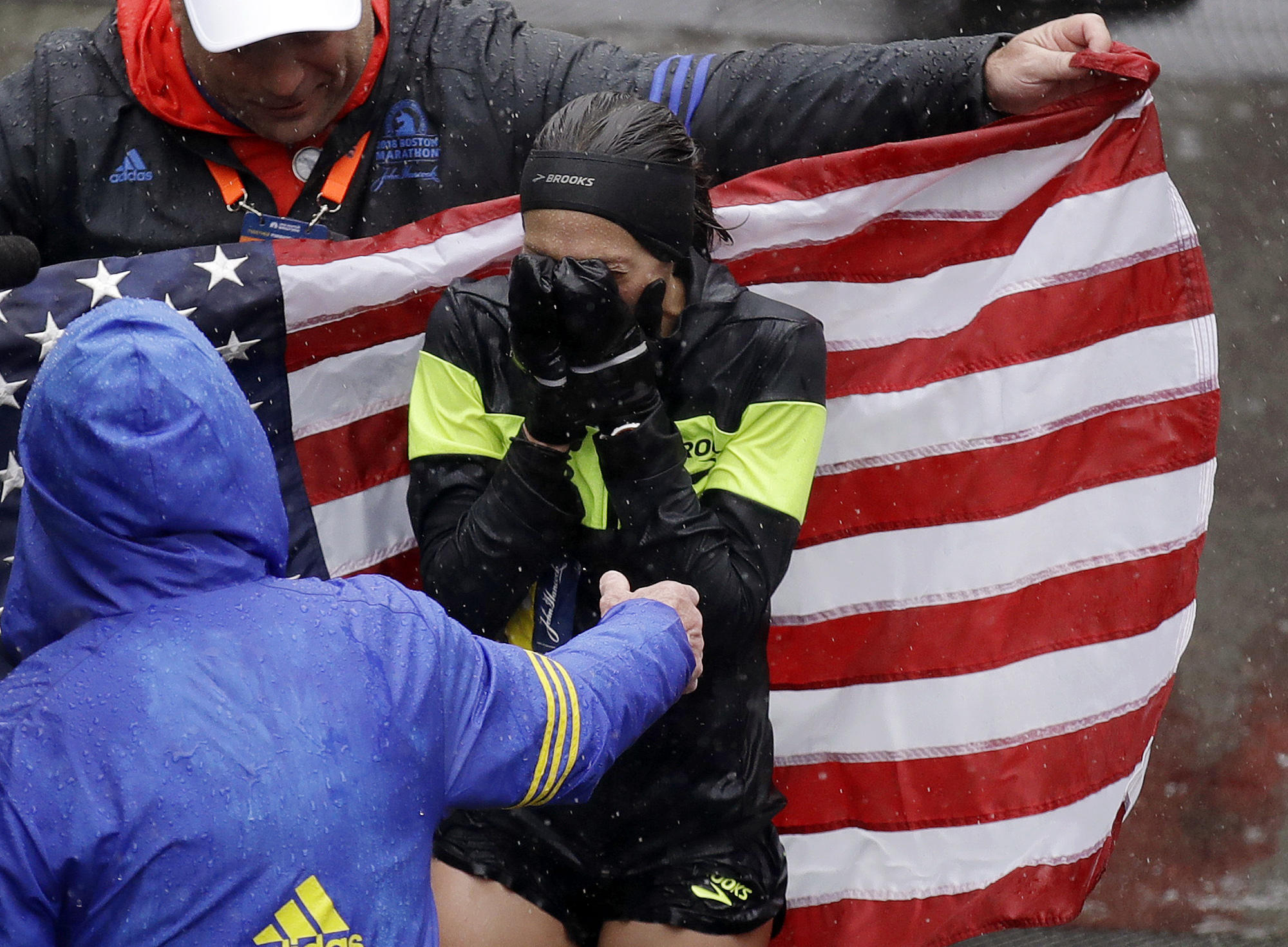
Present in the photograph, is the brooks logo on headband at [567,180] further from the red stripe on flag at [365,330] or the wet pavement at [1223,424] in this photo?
the wet pavement at [1223,424]

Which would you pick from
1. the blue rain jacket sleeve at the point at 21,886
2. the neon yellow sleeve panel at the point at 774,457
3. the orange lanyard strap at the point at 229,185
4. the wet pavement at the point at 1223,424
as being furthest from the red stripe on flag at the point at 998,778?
the blue rain jacket sleeve at the point at 21,886

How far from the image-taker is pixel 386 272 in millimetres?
2777

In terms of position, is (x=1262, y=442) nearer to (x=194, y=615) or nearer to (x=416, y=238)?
(x=416, y=238)

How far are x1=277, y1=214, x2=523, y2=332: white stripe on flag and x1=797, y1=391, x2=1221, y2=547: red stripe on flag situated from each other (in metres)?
0.80

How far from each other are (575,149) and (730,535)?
2.05 ft

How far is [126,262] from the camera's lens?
8.88ft

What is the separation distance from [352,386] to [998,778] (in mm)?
1516

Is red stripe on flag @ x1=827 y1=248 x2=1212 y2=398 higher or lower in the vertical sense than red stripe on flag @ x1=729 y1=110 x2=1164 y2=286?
lower

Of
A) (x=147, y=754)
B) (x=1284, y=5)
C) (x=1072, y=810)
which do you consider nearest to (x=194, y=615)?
(x=147, y=754)

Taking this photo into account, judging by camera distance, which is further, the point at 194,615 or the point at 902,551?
the point at 902,551

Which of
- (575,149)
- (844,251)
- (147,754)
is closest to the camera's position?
(147,754)

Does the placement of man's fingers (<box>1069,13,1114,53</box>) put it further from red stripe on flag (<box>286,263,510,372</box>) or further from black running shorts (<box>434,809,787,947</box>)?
black running shorts (<box>434,809,787,947</box>)

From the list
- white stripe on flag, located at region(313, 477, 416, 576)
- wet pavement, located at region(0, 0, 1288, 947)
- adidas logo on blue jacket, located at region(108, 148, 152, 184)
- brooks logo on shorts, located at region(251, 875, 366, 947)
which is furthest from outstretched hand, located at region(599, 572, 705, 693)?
wet pavement, located at region(0, 0, 1288, 947)

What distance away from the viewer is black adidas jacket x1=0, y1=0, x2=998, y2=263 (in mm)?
2768
